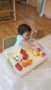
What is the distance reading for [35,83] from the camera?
80cm

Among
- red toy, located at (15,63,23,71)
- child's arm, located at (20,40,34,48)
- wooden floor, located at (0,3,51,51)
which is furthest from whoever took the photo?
wooden floor, located at (0,3,51,51)

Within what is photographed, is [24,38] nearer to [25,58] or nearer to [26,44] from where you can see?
[26,44]

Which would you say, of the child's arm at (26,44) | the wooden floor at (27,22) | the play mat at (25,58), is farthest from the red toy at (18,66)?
the wooden floor at (27,22)

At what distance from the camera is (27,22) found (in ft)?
8.68

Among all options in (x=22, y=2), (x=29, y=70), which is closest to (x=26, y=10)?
(x=22, y=2)

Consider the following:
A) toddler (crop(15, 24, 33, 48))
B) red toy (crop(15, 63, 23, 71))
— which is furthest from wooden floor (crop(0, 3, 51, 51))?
red toy (crop(15, 63, 23, 71))

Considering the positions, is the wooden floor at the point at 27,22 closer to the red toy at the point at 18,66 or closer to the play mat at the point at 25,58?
the play mat at the point at 25,58

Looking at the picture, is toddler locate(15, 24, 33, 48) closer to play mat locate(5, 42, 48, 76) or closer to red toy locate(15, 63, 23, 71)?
play mat locate(5, 42, 48, 76)

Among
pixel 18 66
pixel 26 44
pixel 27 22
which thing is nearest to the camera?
pixel 18 66

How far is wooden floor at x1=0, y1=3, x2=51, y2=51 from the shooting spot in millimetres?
2266

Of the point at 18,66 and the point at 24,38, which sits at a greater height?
the point at 24,38

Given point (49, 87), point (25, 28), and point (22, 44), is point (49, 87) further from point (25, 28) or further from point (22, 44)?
point (25, 28)

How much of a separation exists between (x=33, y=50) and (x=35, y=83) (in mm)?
287

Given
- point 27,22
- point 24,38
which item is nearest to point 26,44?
point 24,38
